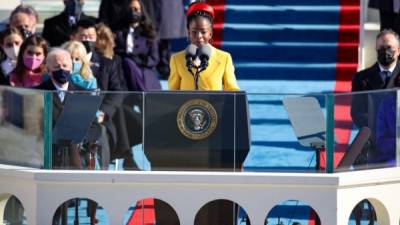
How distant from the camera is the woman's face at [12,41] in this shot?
60.8 feet

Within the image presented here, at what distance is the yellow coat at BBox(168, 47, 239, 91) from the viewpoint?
49.1 feet

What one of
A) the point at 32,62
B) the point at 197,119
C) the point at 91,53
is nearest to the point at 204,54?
the point at 197,119

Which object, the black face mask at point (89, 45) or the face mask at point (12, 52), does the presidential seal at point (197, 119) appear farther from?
the face mask at point (12, 52)

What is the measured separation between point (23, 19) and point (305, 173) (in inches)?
226

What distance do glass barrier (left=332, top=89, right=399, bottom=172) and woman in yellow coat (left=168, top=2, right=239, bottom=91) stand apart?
3.82ft

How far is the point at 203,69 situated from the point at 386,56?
238 centimetres

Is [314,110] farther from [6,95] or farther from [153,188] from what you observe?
[6,95]

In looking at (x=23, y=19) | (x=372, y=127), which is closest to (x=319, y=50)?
(x=23, y=19)

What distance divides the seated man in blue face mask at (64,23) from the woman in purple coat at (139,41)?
1.38 ft

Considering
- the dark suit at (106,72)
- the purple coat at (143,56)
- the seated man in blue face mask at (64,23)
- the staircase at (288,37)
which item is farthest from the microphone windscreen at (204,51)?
the staircase at (288,37)

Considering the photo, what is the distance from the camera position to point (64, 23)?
66.7 ft

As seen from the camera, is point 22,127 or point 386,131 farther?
point 22,127

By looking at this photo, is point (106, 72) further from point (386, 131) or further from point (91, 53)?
point (386, 131)

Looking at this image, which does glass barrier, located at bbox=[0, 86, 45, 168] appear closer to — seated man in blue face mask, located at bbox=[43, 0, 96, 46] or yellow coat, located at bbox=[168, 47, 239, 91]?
yellow coat, located at bbox=[168, 47, 239, 91]
